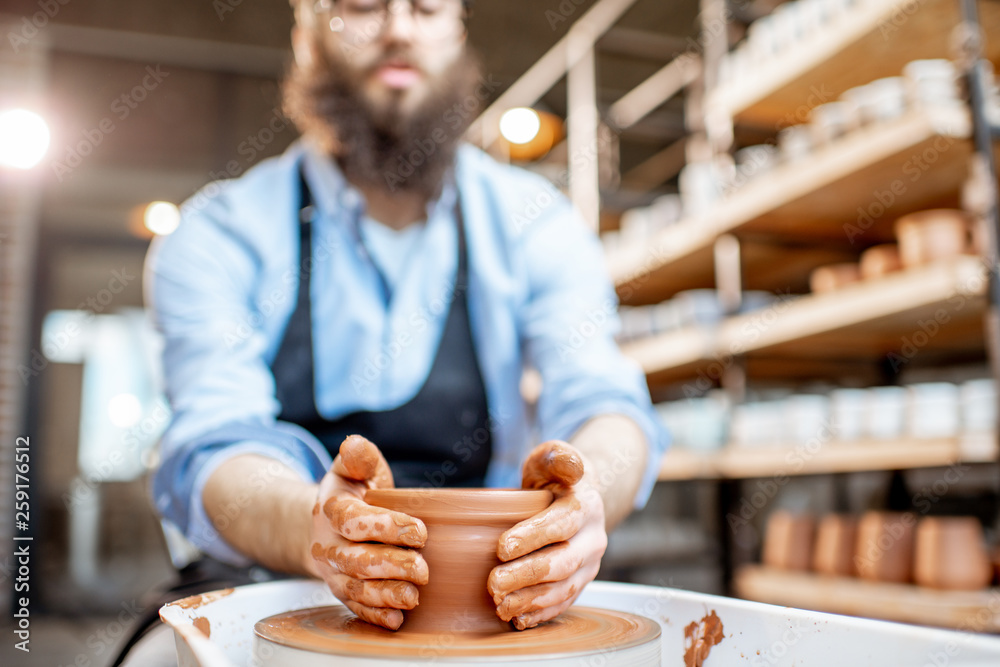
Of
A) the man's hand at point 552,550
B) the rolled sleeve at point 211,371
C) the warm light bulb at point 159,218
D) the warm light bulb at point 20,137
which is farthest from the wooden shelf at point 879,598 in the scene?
the warm light bulb at point 159,218

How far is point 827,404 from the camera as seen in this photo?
7.93 ft

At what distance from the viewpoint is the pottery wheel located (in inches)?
24.3

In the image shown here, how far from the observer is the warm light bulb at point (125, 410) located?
5.20 meters

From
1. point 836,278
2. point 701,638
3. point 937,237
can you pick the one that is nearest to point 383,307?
point 701,638

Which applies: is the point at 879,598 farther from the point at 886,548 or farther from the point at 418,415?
the point at 418,415

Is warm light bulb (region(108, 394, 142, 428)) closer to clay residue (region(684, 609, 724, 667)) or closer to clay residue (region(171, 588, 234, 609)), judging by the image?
clay residue (region(171, 588, 234, 609))

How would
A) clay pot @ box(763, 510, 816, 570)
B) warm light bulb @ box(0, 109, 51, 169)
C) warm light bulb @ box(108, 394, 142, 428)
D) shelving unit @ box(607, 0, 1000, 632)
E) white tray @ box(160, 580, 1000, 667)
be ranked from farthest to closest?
warm light bulb @ box(108, 394, 142, 428) < warm light bulb @ box(0, 109, 51, 169) < clay pot @ box(763, 510, 816, 570) < shelving unit @ box(607, 0, 1000, 632) < white tray @ box(160, 580, 1000, 667)

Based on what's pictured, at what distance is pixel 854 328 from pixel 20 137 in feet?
11.3

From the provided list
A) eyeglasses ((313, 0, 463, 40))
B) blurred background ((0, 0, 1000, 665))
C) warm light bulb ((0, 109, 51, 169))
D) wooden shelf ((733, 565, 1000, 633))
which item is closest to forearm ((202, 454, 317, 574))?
eyeglasses ((313, 0, 463, 40))

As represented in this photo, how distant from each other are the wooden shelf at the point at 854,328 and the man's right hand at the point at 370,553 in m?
1.71

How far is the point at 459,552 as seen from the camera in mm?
719

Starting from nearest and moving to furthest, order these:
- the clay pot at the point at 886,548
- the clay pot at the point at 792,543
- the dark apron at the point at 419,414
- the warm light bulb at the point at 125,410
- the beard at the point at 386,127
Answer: the dark apron at the point at 419,414
the beard at the point at 386,127
the clay pot at the point at 886,548
the clay pot at the point at 792,543
the warm light bulb at the point at 125,410

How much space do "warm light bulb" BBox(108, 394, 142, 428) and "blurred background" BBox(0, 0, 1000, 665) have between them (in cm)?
2

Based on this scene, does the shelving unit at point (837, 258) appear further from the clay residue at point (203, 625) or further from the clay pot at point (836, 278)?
the clay residue at point (203, 625)
